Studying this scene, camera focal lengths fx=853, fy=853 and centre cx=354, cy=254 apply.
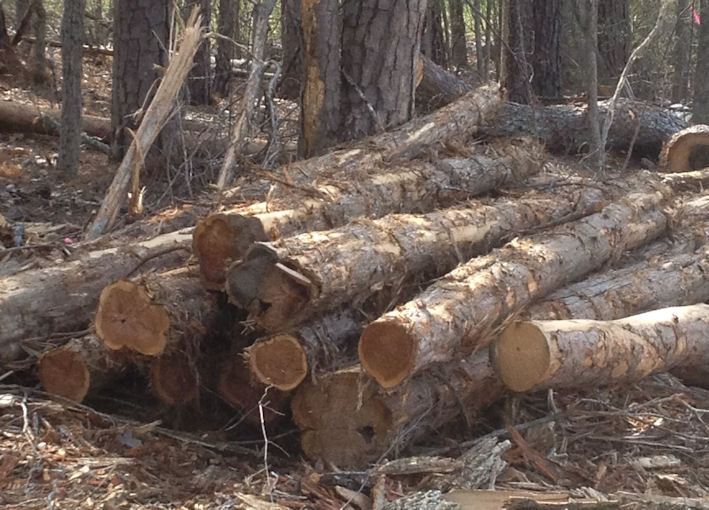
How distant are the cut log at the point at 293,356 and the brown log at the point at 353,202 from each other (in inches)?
17.9

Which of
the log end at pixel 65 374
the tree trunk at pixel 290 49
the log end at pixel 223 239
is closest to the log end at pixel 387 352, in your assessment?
the log end at pixel 223 239

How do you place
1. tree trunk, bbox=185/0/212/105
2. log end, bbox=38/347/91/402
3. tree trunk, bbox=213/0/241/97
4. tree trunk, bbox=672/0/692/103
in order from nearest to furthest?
1. log end, bbox=38/347/91/402
2. tree trunk, bbox=185/0/212/105
3. tree trunk, bbox=213/0/241/97
4. tree trunk, bbox=672/0/692/103

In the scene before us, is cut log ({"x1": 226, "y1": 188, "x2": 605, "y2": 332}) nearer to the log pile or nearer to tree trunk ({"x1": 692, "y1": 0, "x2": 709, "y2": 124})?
the log pile

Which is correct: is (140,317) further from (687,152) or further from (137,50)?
(687,152)

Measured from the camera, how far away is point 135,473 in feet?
11.4

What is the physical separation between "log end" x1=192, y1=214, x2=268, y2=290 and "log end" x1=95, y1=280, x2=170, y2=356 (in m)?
0.34

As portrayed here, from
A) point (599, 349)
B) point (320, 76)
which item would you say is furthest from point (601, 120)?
point (599, 349)

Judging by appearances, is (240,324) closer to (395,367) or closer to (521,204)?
(395,367)

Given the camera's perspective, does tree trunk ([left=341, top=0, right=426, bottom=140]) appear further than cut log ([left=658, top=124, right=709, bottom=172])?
No

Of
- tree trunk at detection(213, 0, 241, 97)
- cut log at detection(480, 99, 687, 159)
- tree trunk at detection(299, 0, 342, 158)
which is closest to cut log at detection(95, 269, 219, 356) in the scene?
tree trunk at detection(299, 0, 342, 158)

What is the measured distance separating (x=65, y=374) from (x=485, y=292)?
196cm

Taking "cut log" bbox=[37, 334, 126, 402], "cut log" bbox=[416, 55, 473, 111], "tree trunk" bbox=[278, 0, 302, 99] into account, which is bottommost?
"cut log" bbox=[37, 334, 126, 402]

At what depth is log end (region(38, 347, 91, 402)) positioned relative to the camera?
387 cm

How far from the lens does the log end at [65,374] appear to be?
387cm
